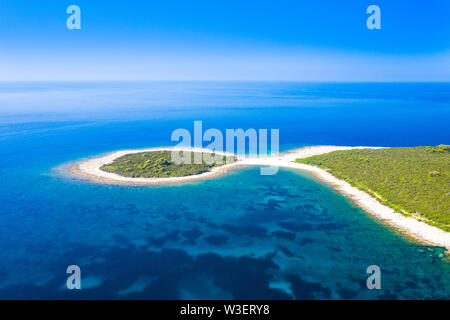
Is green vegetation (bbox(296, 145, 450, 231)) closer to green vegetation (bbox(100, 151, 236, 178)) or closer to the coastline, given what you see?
the coastline

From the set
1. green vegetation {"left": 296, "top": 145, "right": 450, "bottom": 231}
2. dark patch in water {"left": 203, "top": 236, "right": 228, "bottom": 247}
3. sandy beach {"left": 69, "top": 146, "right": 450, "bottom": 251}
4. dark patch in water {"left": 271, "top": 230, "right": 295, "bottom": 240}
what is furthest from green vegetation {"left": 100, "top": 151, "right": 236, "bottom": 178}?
dark patch in water {"left": 271, "top": 230, "right": 295, "bottom": 240}

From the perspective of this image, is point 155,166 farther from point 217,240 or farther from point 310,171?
point 310,171

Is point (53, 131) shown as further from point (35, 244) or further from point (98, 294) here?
point (98, 294)

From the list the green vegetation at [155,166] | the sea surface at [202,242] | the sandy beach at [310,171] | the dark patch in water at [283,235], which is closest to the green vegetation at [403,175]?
the sandy beach at [310,171]

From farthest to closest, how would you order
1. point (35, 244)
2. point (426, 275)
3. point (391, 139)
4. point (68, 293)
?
point (391, 139), point (35, 244), point (426, 275), point (68, 293)

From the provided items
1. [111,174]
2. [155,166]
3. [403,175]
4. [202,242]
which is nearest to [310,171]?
[403,175]
